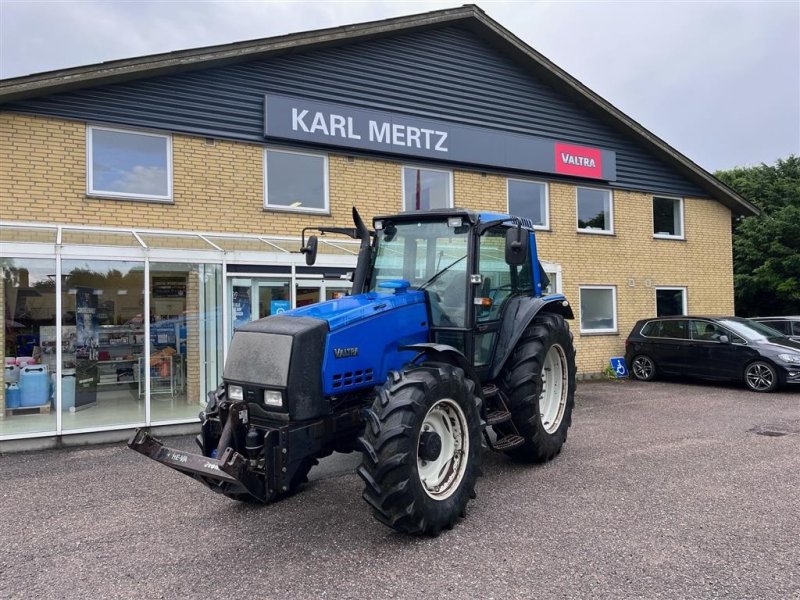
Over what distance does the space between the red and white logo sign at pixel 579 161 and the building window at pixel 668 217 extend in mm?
2333

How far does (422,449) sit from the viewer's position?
418 centimetres

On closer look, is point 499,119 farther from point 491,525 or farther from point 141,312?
point 491,525

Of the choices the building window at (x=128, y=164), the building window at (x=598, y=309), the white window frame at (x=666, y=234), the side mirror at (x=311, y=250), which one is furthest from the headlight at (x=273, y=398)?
the white window frame at (x=666, y=234)

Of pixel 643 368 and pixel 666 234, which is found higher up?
pixel 666 234

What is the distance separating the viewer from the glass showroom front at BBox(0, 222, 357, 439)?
766cm

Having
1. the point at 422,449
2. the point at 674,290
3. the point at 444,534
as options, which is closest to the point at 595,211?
the point at 674,290

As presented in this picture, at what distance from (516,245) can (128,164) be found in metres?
6.98

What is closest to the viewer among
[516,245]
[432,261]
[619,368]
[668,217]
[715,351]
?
[516,245]

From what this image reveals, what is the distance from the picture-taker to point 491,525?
4391mm

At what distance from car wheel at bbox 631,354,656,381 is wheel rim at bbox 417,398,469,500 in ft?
33.0

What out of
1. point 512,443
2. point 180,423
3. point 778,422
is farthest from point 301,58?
point 778,422

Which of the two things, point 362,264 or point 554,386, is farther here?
point 554,386

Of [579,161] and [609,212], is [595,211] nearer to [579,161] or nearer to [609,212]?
[609,212]

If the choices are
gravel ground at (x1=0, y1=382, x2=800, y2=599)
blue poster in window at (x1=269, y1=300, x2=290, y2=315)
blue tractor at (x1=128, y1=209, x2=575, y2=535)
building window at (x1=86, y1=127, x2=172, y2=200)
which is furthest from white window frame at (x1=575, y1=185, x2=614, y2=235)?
building window at (x1=86, y1=127, x2=172, y2=200)
